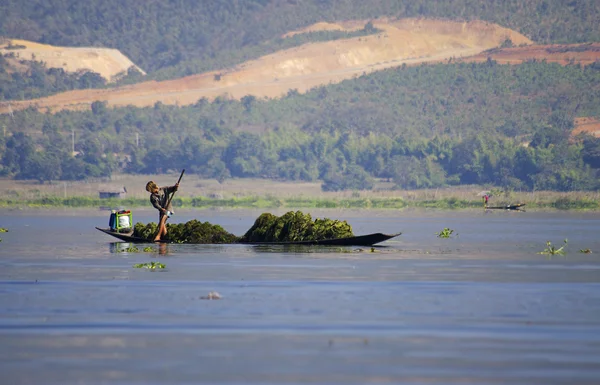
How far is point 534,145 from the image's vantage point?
640 feet

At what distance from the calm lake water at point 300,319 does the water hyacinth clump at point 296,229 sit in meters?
3.06

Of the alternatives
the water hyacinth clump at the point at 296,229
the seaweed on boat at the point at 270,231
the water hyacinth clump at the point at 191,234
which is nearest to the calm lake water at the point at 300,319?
the water hyacinth clump at the point at 296,229

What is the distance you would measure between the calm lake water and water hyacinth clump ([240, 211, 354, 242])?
306cm

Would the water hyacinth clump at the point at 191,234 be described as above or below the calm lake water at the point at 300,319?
above

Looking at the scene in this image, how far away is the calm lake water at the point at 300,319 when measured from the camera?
62.2 ft

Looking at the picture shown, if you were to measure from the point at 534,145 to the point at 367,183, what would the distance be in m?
27.7

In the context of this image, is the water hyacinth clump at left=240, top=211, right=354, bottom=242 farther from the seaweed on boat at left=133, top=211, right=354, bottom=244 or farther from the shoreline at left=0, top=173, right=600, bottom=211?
the shoreline at left=0, top=173, right=600, bottom=211

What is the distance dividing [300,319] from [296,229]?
22432 millimetres

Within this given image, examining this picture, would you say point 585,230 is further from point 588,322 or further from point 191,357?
point 191,357

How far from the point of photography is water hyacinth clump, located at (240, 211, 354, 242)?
46.0 meters

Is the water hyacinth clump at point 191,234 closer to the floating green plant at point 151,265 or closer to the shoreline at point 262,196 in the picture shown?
the floating green plant at point 151,265

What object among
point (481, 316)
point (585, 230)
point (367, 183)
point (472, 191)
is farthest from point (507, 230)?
point (367, 183)

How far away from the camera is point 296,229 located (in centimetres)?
4688

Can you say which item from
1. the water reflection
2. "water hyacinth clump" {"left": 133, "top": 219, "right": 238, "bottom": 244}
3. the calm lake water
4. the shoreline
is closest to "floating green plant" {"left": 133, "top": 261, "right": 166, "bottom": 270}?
the calm lake water
